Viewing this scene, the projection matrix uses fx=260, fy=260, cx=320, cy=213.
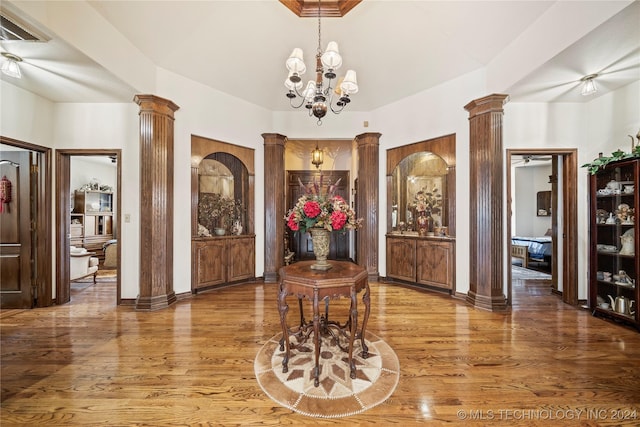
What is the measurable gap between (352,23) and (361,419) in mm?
4275

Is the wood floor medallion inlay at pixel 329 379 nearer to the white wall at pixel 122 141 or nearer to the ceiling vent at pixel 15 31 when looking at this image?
the white wall at pixel 122 141

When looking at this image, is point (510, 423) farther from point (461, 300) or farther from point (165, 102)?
point (165, 102)

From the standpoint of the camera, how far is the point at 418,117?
4.57 m

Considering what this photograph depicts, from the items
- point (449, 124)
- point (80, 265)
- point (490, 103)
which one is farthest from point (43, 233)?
point (490, 103)

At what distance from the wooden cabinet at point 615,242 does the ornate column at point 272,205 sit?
4.70 metres

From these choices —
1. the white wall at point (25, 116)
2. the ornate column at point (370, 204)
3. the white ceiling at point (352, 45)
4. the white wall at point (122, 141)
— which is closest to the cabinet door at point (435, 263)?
the ornate column at point (370, 204)

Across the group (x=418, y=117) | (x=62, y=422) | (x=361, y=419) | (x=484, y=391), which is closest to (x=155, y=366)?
(x=62, y=422)

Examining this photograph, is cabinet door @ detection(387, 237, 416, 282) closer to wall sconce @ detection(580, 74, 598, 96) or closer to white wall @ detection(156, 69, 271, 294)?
wall sconce @ detection(580, 74, 598, 96)

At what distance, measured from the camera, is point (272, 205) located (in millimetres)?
5027

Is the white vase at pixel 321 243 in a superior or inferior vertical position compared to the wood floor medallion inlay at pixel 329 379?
superior

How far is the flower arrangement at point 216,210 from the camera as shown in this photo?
461cm

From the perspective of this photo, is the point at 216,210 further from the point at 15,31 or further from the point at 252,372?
the point at 252,372

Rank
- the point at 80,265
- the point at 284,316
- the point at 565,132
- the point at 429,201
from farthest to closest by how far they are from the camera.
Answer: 1. the point at 80,265
2. the point at 429,201
3. the point at 565,132
4. the point at 284,316

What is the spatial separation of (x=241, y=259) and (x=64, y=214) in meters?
2.70
